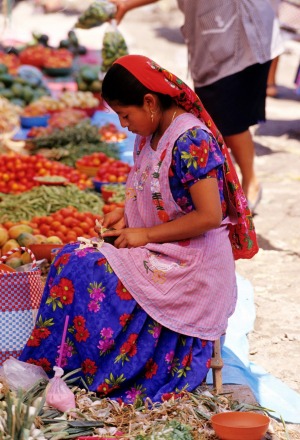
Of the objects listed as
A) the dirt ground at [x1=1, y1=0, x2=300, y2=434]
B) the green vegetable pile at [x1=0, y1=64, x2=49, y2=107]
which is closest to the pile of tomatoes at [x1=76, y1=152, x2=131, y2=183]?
the dirt ground at [x1=1, y1=0, x2=300, y2=434]

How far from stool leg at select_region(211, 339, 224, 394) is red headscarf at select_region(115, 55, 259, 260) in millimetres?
484

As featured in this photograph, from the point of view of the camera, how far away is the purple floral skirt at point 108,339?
136 inches

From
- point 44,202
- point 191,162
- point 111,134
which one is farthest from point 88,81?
point 191,162

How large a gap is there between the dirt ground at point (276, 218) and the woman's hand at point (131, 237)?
1115 mm

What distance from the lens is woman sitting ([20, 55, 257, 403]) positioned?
3.44m

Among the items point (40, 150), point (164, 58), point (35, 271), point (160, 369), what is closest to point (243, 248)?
point (160, 369)

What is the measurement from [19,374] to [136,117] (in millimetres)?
1156

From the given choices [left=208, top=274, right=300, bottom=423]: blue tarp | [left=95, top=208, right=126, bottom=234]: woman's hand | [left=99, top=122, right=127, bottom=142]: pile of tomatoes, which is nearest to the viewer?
[left=208, top=274, right=300, bottom=423]: blue tarp

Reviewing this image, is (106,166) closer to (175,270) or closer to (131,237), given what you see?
(131,237)

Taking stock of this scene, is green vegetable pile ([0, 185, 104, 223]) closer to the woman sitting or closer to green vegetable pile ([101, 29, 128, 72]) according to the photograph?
green vegetable pile ([101, 29, 128, 72])

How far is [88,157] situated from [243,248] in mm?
3642

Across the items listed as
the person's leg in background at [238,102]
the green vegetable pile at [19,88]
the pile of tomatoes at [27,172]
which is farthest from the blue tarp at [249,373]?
the green vegetable pile at [19,88]

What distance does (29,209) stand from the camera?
19.6 ft

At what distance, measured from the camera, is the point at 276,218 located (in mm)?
6758
